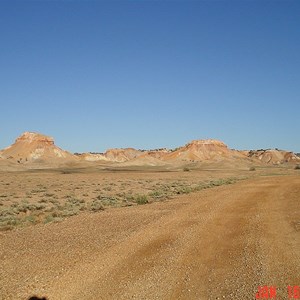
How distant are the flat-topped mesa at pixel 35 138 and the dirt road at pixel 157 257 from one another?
17389 centimetres

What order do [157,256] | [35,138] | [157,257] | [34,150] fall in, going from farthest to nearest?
[35,138] → [34,150] → [157,256] → [157,257]

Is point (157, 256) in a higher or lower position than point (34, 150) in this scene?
lower

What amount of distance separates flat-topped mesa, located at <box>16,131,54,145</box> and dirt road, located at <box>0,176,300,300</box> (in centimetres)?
17389

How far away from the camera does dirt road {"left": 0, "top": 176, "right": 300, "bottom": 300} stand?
8.02 m

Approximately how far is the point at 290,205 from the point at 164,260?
10612 mm

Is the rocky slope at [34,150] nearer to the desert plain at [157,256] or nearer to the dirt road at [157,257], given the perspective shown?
the desert plain at [157,256]

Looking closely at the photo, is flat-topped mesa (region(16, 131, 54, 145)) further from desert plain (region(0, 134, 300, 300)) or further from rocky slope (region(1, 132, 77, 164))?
desert plain (region(0, 134, 300, 300))

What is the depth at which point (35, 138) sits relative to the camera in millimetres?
186375

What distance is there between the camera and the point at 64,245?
1236cm

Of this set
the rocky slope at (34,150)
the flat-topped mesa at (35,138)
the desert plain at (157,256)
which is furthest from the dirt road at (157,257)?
the flat-topped mesa at (35,138)
